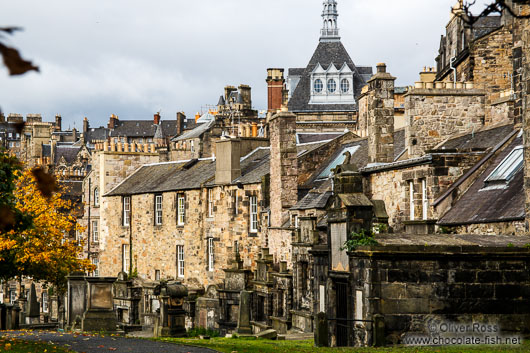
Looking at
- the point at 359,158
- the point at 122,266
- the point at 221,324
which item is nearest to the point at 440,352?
the point at 359,158

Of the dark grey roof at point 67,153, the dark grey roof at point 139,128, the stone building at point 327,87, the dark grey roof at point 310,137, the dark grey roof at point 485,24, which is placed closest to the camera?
the dark grey roof at point 485,24

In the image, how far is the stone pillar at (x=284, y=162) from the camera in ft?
113

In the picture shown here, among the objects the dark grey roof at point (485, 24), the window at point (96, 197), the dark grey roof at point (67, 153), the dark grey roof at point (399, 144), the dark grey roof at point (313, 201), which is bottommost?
the dark grey roof at point (313, 201)

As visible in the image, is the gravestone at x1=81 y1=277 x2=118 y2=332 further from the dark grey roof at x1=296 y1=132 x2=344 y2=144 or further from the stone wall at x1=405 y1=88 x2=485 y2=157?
the dark grey roof at x1=296 y1=132 x2=344 y2=144

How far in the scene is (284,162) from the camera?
34.7m

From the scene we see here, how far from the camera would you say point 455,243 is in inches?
673

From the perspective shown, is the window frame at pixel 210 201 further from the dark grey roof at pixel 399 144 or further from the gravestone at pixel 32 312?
the dark grey roof at pixel 399 144

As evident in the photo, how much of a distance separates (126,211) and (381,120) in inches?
971

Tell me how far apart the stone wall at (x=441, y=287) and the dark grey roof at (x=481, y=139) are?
8462 mm

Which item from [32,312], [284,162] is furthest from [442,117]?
[32,312]

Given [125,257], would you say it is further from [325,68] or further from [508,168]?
[508,168]

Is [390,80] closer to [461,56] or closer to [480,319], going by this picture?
[461,56]

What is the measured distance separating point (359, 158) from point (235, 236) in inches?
360

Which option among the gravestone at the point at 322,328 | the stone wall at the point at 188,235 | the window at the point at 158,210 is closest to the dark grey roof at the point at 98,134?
the stone wall at the point at 188,235
